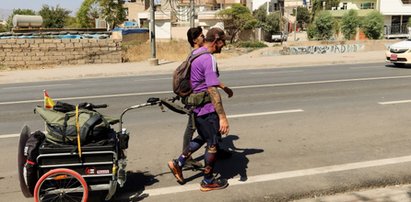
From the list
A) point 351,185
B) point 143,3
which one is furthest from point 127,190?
point 143,3

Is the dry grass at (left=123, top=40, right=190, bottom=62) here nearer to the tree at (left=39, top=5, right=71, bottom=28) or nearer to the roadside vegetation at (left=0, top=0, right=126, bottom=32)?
the roadside vegetation at (left=0, top=0, right=126, bottom=32)

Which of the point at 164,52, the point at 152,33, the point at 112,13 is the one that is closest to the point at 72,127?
the point at 152,33

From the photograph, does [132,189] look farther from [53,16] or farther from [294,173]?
[53,16]

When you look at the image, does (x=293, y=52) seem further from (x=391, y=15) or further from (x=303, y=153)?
(x=391, y=15)

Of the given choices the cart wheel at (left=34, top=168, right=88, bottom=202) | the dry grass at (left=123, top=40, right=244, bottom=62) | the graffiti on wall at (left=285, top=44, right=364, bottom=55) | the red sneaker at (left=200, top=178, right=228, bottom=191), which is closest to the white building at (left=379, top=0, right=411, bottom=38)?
the graffiti on wall at (left=285, top=44, right=364, bottom=55)

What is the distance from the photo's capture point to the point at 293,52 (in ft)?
93.3

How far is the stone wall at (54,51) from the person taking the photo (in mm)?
22984

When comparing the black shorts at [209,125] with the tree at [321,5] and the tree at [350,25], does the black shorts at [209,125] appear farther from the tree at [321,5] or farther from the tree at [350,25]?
the tree at [321,5]

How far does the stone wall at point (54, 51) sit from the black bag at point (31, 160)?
20.4 meters

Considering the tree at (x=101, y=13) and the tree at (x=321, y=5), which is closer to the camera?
the tree at (x=101, y=13)

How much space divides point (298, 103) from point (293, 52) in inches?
763

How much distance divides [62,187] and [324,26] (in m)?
39.8

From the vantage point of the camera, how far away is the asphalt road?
4.75m

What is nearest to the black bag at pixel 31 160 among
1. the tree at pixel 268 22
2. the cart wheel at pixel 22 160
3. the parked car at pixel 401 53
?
the cart wheel at pixel 22 160
